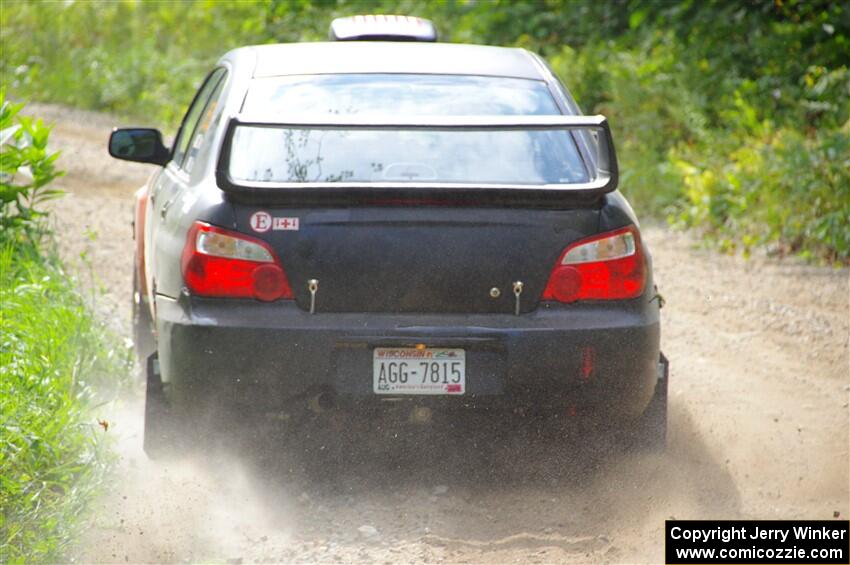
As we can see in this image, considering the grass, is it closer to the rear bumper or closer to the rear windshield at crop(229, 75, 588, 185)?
the rear bumper

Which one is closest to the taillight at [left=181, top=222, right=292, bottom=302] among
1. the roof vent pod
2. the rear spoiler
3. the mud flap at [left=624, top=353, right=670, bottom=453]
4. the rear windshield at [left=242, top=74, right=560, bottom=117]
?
the rear spoiler

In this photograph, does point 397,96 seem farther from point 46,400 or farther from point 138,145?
point 46,400

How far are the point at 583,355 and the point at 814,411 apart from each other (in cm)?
206

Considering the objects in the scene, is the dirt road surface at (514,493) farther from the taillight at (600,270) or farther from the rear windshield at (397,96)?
the rear windshield at (397,96)

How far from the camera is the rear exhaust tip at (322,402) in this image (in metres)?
4.52

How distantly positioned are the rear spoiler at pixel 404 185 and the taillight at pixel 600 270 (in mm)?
180

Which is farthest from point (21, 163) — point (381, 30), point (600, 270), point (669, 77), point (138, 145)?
point (669, 77)

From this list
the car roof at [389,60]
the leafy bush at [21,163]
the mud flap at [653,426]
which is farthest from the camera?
the leafy bush at [21,163]

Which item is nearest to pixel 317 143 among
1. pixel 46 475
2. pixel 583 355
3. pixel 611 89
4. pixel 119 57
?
pixel 583 355

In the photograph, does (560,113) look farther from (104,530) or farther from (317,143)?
(104,530)

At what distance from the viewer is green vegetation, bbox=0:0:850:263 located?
A: 10141 millimetres

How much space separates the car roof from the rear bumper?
128cm

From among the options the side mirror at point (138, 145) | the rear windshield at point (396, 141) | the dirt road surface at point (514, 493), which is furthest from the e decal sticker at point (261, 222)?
the side mirror at point (138, 145)

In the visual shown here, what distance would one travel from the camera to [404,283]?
449 cm
